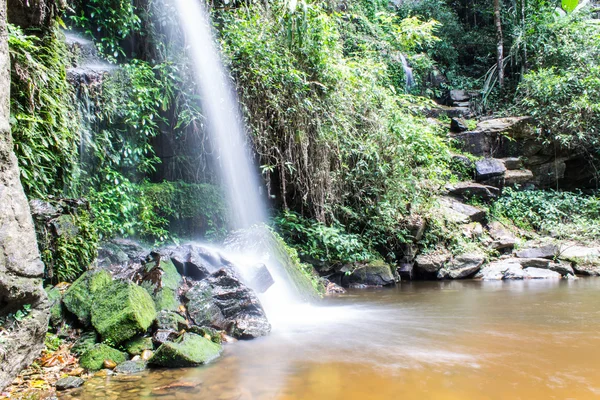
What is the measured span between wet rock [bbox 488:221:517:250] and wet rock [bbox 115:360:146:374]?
32.6ft

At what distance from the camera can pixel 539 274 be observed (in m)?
9.30

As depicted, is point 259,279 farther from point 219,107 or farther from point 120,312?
point 219,107

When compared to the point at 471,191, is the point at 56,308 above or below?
below

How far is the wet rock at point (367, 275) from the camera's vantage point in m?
8.78

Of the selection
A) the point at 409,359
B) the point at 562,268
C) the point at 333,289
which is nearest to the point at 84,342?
the point at 409,359

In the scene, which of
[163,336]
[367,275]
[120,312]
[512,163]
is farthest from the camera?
[512,163]

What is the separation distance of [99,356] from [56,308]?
2.90ft

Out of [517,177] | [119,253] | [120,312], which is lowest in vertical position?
[120,312]

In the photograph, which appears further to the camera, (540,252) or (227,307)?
(540,252)

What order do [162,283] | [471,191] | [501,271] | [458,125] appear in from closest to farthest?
[162,283], [501,271], [471,191], [458,125]

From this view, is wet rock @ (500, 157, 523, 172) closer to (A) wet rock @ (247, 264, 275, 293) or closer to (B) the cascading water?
(B) the cascading water

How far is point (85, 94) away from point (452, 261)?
28.6ft

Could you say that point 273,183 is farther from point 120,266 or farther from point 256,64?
point 120,266

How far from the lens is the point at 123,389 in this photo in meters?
2.88
